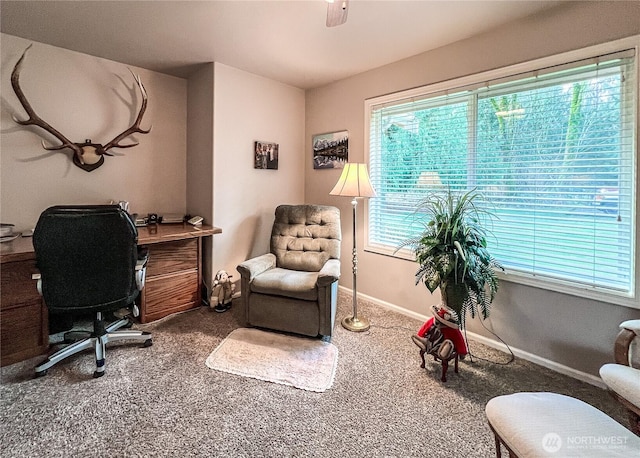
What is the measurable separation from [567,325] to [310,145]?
303cm

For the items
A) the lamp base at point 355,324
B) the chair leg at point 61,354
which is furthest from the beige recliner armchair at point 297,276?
the chair leg at point 61,354

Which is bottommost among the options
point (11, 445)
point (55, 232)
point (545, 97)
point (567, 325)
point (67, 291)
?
point (11, 445)

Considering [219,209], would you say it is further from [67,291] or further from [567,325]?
[567,325]

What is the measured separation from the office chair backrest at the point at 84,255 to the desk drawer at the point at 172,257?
76 cm

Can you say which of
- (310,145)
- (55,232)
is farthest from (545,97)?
(55,232)

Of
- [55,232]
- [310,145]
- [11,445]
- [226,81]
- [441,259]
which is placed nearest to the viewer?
[11,445]

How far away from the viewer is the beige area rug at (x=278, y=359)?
6.42 ft

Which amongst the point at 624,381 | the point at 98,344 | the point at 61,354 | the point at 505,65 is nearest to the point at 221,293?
the point at 98,344

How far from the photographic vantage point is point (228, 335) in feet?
8.24

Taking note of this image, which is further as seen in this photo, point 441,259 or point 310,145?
point 310,145

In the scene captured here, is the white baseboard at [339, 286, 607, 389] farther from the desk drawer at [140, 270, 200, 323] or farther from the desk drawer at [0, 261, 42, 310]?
the desk drawer at [0, 261, 42, 310]

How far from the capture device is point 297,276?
2.60 meters

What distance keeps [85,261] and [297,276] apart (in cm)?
146

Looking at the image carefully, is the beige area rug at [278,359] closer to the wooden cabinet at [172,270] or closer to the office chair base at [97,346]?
the office chair base at [97,346]
